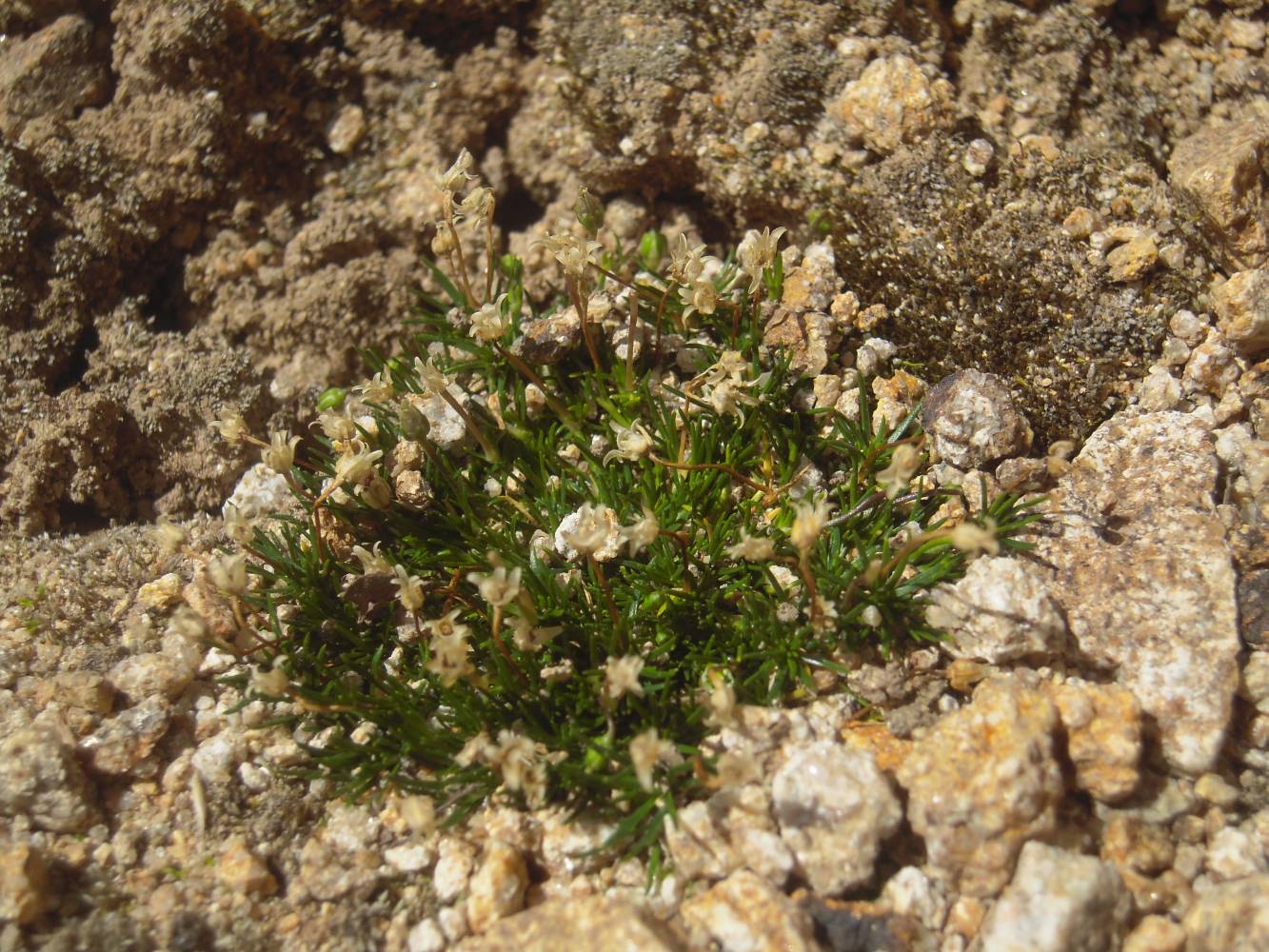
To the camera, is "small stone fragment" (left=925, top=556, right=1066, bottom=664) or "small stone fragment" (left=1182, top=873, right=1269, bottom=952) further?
"small stone fragment" (left=925, top=556, right=1066, bottom=664)

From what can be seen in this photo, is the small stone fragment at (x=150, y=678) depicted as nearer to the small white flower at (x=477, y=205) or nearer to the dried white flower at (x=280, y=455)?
the dried white flower at (x=280, y=455)

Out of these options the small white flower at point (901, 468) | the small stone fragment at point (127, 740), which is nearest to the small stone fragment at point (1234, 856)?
the small white flower at point (901, 468)

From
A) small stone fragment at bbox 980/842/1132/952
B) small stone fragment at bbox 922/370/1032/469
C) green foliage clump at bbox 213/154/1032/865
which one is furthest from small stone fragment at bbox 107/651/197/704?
small stone fragment at bbox 922/370/1032/469

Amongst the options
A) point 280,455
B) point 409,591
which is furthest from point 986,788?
point 280,455

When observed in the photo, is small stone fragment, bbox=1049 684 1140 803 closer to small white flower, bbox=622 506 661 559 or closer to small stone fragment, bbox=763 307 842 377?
small white flower, bbox=622 506 661 559

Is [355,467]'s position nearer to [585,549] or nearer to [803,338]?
[585,549]
